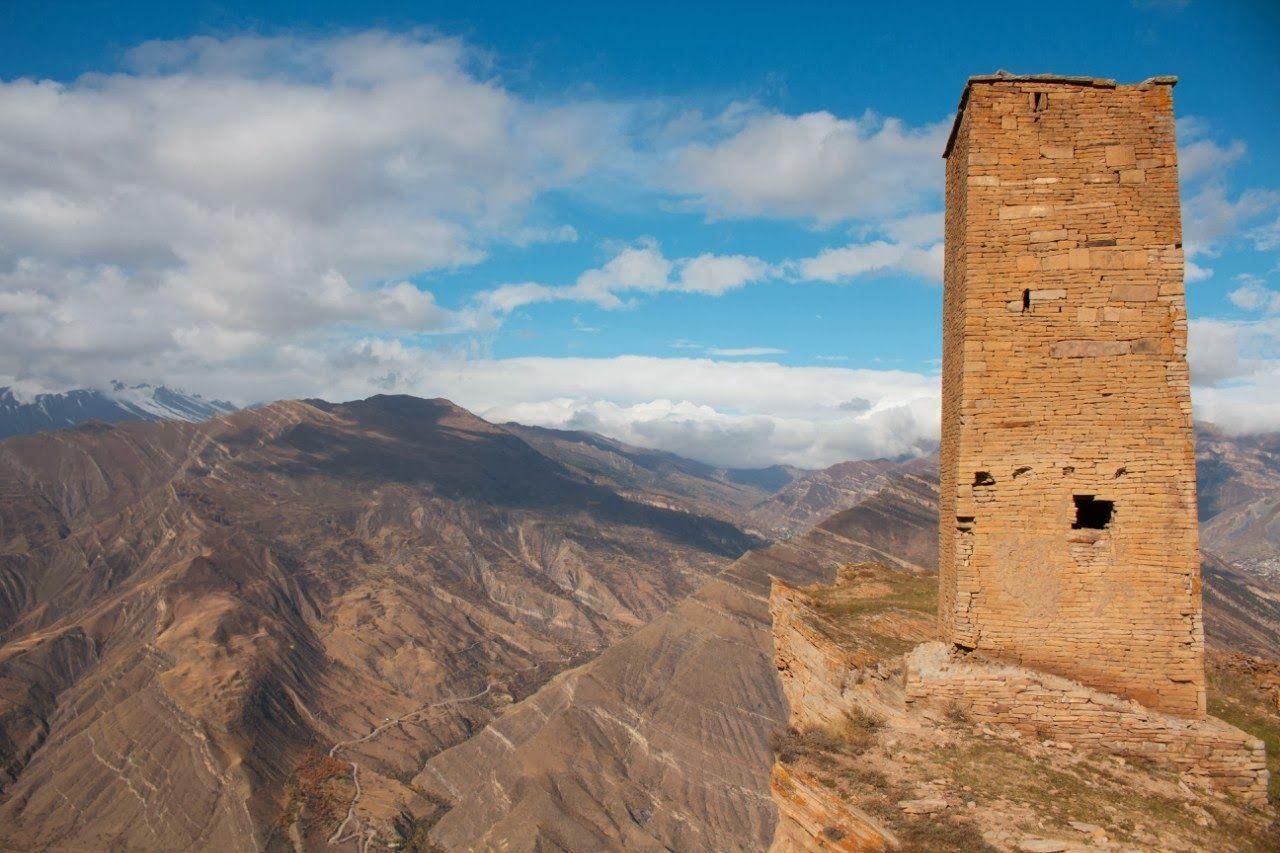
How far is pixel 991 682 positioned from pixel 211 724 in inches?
3897

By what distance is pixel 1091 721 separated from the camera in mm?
8828

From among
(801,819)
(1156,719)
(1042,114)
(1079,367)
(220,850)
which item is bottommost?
(220,850)

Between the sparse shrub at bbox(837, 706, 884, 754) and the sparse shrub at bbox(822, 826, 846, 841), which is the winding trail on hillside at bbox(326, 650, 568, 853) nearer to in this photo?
the sparse shrub at bbox(837, 706, 884, 754)

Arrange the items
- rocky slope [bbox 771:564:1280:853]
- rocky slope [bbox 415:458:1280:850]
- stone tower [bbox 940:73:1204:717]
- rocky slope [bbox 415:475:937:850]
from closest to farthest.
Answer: rocky slope [bbox 771:564:1280:853]
stone tower [bbox 940:73:1204:717]
rocky slope [bbox 415:475:937:850]
rocky slope [bbox 415:458:1280:850]

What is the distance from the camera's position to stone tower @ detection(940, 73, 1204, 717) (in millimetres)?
9102

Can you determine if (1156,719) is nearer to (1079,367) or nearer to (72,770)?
(1079,367)

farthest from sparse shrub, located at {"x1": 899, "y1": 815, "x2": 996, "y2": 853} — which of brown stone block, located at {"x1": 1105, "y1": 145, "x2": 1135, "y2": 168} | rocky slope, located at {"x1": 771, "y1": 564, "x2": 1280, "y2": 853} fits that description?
brown stone block, located at {"x1": 1105, "y1": 145, "x2": 1135, "y2": 168}

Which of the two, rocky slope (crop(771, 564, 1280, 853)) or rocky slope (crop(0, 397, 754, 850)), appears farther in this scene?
rocky slope (crop(0, 397, 754, 850))

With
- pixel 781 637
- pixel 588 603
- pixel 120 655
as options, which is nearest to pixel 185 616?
pixel 120 655

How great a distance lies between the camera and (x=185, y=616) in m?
115

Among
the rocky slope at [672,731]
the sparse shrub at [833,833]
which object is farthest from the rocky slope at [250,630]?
the sparse shrub at [833,833]

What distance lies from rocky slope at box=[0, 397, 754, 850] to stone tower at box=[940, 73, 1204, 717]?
73.3 meters

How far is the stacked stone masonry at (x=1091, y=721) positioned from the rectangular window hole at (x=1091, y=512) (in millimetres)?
1916

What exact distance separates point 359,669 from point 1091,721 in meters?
124
